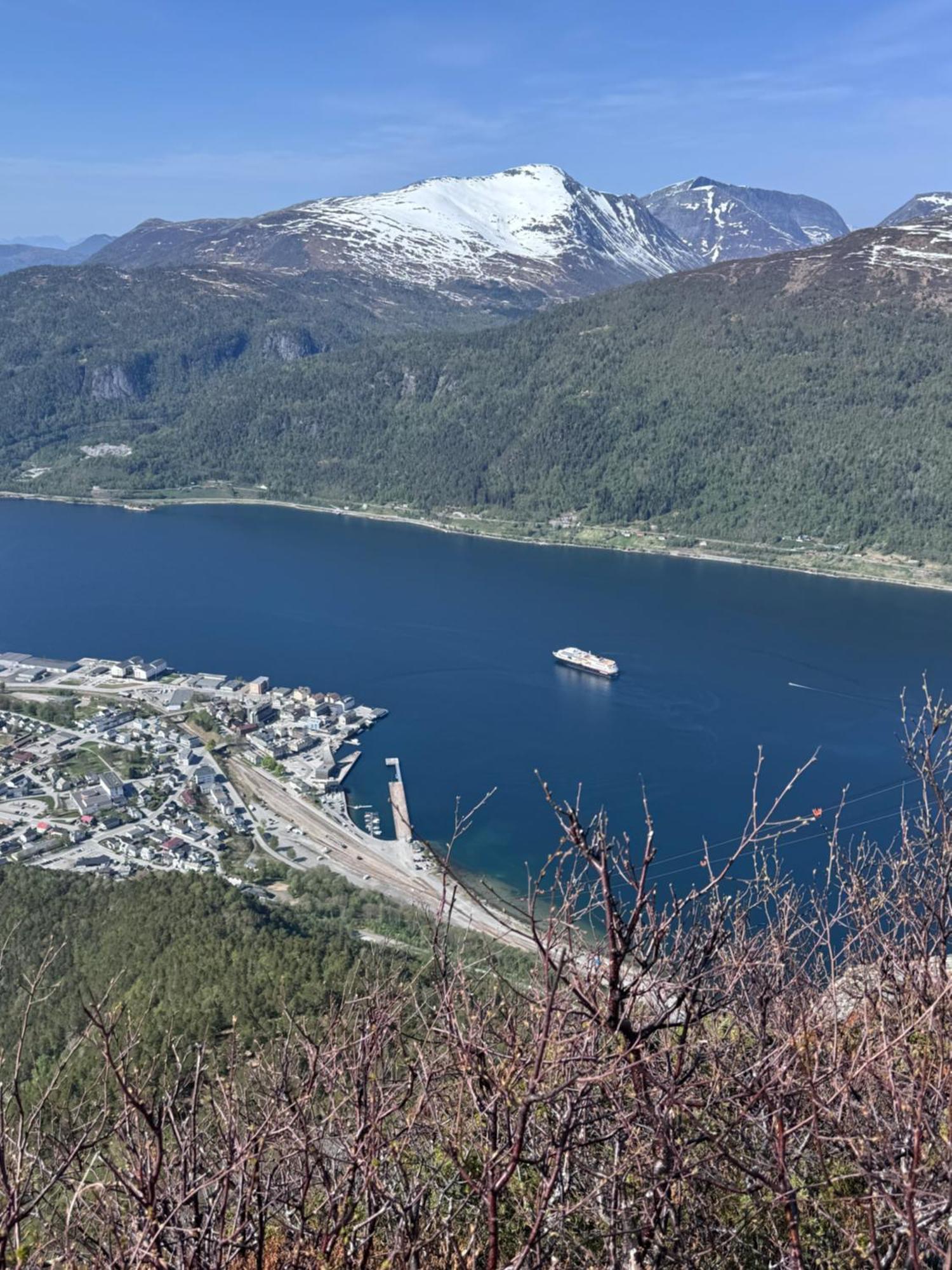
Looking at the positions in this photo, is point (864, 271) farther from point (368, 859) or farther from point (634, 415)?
point (368, 859)

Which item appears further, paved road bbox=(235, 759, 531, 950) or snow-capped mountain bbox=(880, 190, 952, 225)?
snow-capped mountain bbox=(880, 190, 952, 225)

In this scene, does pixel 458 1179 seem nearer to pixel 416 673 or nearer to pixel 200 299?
pixel 416 673

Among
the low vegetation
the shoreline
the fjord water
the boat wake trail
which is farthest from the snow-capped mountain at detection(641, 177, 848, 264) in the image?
the low vegetation

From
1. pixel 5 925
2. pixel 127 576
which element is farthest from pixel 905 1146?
pixel 127 576

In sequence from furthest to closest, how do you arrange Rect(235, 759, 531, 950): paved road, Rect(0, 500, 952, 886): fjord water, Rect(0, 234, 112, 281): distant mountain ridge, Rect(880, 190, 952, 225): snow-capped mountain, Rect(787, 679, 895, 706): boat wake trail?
Rect(0, 234, 112, 281): distant mountain ridge, Rect(880, 190, 952, 225): snow-capped mountain, Rect(787, 679, 895, 706): boat wake trail, Rect(0, 500, 952, 886): fjord water, Rect(235, 759, 531, 950): paved road

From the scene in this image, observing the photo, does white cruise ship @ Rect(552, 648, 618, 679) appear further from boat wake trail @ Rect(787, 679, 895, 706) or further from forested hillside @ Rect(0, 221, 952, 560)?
forested hillside @ Rect(0, 221, 952, 560)

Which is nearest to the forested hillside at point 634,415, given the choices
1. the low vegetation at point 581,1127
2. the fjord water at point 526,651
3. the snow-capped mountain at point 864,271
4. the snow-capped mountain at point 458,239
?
the snow-capped mountain at point 864,271

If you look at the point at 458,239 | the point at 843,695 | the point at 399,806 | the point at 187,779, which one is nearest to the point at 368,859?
the point at 399,806
